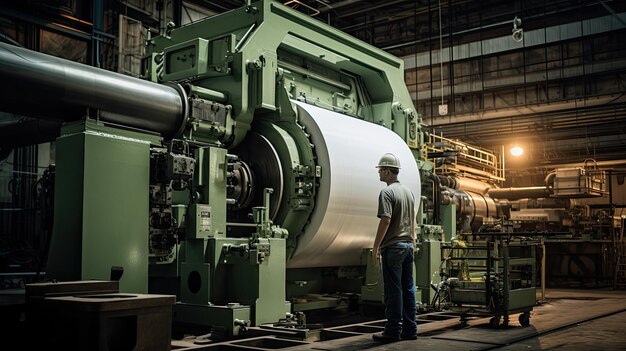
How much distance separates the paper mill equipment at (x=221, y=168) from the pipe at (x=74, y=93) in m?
0.01

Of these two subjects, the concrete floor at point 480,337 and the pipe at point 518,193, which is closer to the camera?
the concrete floor at point 480,337

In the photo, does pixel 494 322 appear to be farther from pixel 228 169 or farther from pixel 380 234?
pixel 228 169

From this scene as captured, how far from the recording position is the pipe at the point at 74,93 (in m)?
4.77

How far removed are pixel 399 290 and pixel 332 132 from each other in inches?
81.7

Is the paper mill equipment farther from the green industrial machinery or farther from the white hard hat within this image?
the white hard hat

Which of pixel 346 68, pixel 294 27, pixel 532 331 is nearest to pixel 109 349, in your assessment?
pixel 532 331

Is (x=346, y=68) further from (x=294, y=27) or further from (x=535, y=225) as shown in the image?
(x=535, y=225)

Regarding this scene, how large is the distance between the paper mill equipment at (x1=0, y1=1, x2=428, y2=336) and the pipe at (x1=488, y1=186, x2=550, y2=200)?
704cm

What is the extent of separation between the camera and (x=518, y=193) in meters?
15.0

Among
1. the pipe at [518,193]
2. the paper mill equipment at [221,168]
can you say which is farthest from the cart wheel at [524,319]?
the pipe at [518,193]

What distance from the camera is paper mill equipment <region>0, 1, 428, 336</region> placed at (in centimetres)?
496

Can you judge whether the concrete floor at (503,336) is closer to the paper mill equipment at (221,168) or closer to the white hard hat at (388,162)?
the paper mill equipment at (221,168)

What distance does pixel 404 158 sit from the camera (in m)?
8.01

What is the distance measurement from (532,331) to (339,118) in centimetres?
299
